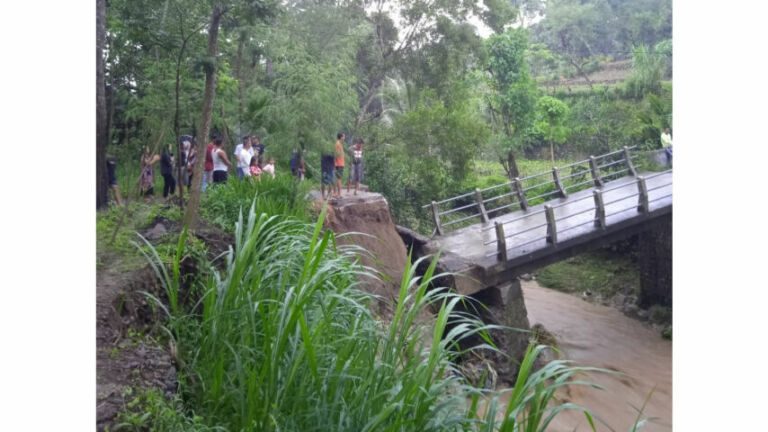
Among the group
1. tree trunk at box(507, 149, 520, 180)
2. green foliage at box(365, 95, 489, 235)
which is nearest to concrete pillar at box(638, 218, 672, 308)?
tree trunk at box(507, 149, 520, 180)

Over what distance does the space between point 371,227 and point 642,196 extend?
4.40 ft

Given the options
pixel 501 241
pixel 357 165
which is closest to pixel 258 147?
pixel 357 165

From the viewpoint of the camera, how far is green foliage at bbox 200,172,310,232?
9.92 ft

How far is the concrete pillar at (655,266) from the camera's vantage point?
3.38 meters

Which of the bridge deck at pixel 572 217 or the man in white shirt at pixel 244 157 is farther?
the bridge deck at pixel 572 217

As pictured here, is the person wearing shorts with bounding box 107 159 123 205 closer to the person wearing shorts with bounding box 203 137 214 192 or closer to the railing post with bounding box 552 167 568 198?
the person wearing shorts with bounding box 203 137 214 192

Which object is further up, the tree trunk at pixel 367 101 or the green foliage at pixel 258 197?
the tree trunk at pixel 367 101

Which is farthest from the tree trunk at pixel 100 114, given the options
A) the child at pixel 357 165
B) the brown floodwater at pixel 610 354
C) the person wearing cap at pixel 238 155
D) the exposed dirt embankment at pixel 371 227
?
the brown floodwater at pixel 610 354

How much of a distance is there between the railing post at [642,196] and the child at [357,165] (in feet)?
→ 4.45

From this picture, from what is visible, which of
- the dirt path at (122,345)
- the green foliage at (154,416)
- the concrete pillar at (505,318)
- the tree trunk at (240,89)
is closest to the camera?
the green foliage at (154,416)

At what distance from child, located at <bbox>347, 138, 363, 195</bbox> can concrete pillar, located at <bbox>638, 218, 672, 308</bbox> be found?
147 cm

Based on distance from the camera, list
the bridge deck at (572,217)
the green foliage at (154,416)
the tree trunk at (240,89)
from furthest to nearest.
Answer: the bridge deck at (572,217) < the tree trunk at (240,89) < the green foliage at (154,416)

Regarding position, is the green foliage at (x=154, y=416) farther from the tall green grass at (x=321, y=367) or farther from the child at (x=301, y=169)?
the child at (x=301, y=169)

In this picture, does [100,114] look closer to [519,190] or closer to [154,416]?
[154,416]
